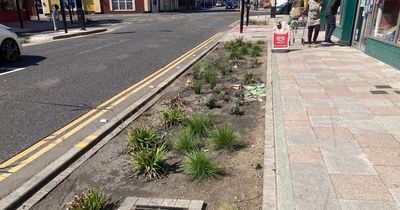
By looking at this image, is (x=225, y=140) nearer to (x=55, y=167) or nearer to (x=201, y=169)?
(x=201, y=169)

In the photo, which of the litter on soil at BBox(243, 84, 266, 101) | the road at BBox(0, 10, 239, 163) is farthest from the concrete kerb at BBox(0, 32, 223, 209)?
the litter on soil at BBox(243, 84, 266, 101)

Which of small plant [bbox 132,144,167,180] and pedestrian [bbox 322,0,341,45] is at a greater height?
pedestrian [bbox 322,0,341,45]

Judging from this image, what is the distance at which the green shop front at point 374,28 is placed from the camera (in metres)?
8.71

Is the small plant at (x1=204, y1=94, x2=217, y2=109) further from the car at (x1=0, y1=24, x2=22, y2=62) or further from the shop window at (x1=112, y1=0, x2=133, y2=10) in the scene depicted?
the shop window at (x1=112, y1=0, x2=133, y2=10)

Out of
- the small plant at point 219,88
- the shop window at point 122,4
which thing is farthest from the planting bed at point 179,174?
the shop window at point 122,4

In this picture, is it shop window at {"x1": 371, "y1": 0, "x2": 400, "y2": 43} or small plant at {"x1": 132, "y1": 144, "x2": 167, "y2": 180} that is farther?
shop window at {"x1": 371, "y1": 0, "x2": 400, "y2": 43}

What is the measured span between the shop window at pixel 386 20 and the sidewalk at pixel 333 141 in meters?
1.57

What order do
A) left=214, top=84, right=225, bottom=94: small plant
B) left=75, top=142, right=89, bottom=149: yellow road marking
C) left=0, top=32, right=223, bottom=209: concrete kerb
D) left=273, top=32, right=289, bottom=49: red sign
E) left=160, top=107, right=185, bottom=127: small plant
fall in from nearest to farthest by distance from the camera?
left=0, top=32, right=223, bottom=209: concrete kerb
left=75, top=142, right=89, bottom=149: yellow road marking
left=160, top=107, right=185, bottom=127: small plant
left=214, top=84, right=225, bottom=94: small plant
left=273, top=32, right=289, bottom=49: red sign

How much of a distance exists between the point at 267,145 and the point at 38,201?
274 centimetres

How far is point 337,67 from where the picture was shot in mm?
8758

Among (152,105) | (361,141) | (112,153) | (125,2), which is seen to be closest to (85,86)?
(152,105)

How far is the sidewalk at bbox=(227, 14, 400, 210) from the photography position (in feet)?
10.6

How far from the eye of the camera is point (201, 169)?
12.4ft

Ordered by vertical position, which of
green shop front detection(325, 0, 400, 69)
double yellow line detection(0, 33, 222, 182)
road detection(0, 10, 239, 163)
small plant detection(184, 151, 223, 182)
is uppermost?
green shop front detection(325, 0, 400, 69)
